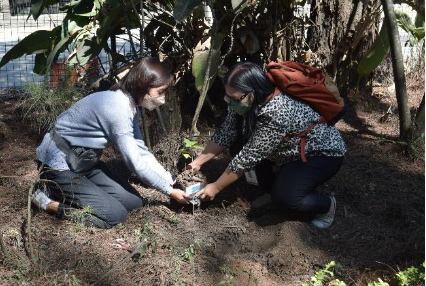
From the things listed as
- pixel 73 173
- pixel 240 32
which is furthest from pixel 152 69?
pixel 240 32

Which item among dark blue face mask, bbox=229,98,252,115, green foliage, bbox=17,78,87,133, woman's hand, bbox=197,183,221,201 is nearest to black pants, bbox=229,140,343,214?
woman's hand, bbox=197,183,221,201

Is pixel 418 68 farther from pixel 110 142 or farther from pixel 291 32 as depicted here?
pixel 110 142

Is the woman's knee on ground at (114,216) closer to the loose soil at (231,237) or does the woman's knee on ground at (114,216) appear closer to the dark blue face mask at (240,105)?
the loose soil at (231,237)

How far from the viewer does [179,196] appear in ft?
13.0

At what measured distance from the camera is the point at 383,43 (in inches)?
207

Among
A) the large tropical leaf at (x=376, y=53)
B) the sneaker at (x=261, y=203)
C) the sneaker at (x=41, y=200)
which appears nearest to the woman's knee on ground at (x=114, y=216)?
A: the sneaker at (x=41, y=200)

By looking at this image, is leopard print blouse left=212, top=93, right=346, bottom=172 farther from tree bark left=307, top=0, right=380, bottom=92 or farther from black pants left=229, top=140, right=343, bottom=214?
tree bark left=307, top=0, right=380, bottom=92

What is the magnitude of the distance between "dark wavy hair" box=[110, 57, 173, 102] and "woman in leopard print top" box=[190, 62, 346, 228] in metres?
0.40

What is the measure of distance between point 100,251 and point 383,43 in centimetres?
306

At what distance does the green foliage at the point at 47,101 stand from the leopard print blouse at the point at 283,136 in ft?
6.73

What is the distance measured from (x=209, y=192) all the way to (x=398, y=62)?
6.34ft

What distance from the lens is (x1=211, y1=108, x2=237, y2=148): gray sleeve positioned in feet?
13.7

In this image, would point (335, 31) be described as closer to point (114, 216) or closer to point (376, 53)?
point (376, 53)

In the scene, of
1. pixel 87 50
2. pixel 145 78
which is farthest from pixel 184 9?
pixel 87 50
